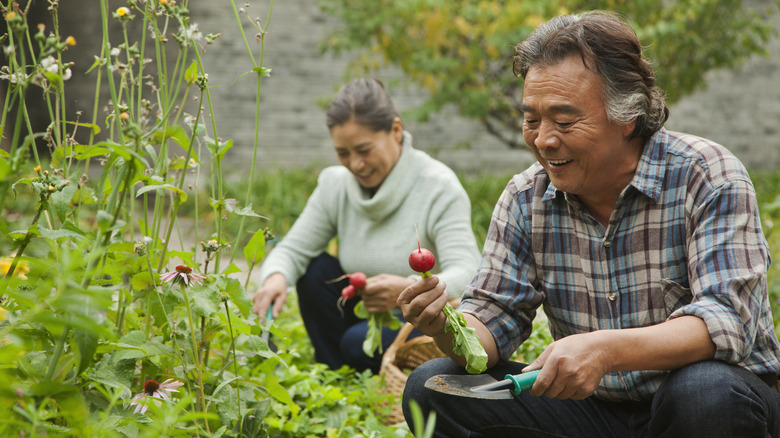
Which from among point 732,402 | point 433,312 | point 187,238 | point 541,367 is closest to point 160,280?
point 433,312

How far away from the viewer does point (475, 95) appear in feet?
19.9

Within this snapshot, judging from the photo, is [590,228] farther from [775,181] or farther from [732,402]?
[775,181]

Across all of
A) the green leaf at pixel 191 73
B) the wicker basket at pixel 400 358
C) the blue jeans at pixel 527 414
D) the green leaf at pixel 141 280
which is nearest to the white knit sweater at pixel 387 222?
the wicker basket at pixel 400 358

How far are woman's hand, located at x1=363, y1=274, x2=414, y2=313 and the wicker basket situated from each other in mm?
117

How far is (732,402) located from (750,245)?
338mm

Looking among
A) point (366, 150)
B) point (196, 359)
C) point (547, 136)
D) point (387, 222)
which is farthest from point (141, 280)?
point (387, 222)

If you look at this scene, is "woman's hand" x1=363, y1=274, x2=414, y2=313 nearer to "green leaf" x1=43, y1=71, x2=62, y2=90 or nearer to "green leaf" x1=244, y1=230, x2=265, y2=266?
"green leaf" x1=244, y1=230, x2=265, y2=266

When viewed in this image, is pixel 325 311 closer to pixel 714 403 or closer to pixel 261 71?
pixel 261 71

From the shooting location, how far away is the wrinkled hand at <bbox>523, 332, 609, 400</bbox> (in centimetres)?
146

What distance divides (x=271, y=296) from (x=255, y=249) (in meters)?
1.00

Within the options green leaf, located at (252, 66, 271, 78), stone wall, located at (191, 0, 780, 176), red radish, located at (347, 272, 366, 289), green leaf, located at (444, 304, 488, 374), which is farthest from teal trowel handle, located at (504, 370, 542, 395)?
stone wall, located at (191, 0, 780, 176)

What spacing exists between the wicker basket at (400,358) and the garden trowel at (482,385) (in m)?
0.74

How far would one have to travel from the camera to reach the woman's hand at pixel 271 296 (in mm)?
2668

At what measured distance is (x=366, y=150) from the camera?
2943 mm
